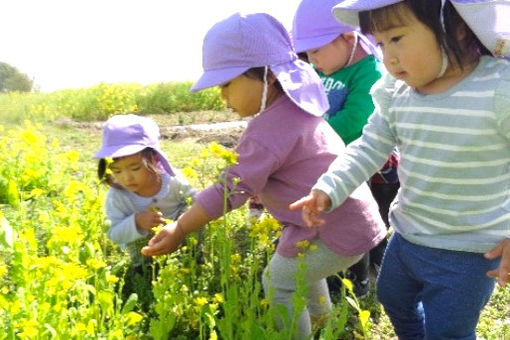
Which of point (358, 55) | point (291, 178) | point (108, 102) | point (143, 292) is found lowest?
point (108, 102)

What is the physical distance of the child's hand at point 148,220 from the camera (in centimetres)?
275

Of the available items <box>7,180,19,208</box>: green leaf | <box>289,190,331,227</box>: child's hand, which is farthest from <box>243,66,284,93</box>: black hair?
<box>7,180,19,208</box>: green leaf

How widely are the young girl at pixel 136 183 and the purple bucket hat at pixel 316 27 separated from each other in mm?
917

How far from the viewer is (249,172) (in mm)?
2006

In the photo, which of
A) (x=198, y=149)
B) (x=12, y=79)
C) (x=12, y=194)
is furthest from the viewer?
(x=12, y=79)

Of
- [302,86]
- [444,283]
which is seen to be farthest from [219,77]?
[444,283]

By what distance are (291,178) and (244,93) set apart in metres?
0.36

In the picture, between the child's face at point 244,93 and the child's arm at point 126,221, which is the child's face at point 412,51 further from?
the child's arm at point 126,221

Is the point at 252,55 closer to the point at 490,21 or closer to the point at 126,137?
the point at 490,21

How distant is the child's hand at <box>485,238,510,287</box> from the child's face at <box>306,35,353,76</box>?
158 centimetres

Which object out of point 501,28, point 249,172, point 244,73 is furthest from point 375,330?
point 501,28

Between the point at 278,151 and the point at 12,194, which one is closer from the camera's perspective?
the point at 278,151

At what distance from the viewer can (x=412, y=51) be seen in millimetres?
1561

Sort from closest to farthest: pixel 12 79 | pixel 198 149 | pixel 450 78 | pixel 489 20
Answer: pixel 489 20, pixel 450 78, pixel 198 149, pixel 12 79
